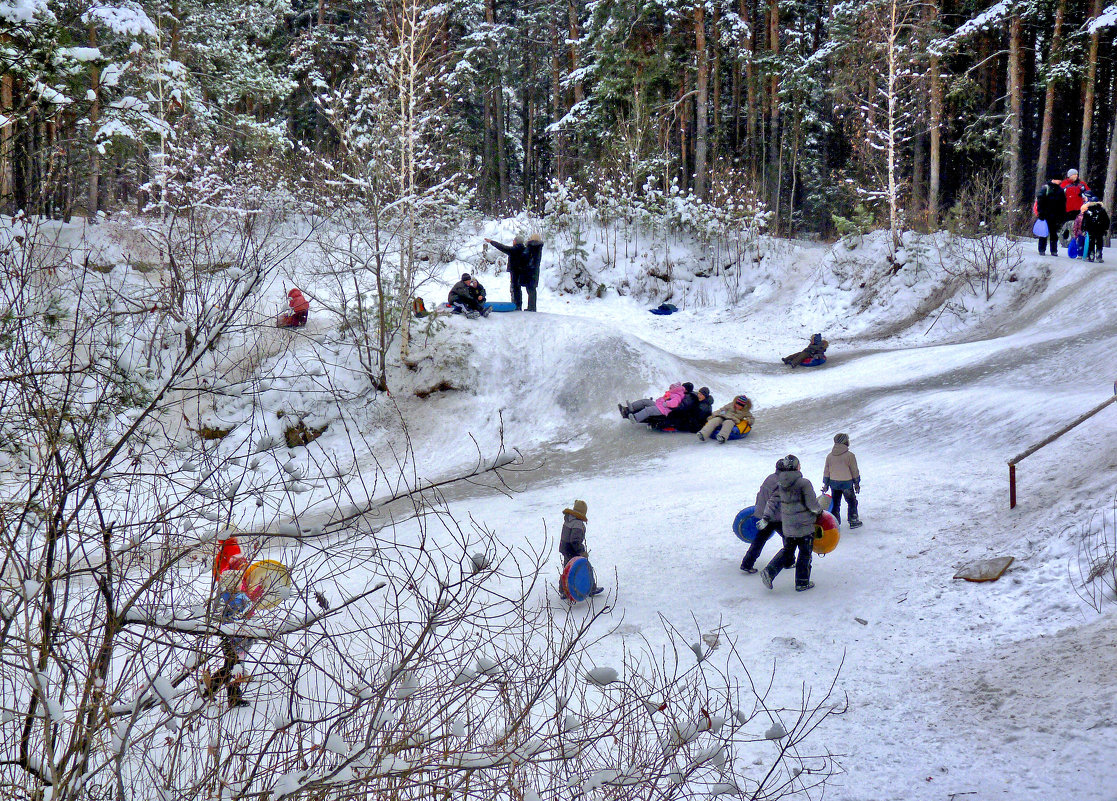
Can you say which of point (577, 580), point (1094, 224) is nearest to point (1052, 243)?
point (1094, 224)

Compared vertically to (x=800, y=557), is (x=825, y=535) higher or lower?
higher

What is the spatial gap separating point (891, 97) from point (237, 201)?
16.3 m

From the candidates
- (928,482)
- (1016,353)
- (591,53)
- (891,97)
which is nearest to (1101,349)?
(1016,353)

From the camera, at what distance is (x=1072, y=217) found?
682 inches

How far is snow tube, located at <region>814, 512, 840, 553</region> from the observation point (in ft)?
25.7

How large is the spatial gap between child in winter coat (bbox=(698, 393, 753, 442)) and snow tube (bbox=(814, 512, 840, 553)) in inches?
191

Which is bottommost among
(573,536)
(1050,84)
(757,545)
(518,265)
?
(757,545)

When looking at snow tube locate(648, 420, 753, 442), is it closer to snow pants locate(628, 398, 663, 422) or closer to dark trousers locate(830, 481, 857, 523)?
snow pants locate(628, 398, 663, 422)

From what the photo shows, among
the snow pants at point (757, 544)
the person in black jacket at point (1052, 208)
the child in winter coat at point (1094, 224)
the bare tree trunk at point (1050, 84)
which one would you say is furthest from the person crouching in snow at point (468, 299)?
the bare tree trunk at point (1050, 84)

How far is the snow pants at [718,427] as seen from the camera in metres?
12.7

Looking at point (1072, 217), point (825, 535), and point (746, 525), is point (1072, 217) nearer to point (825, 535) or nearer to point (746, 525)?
point (825, 535)

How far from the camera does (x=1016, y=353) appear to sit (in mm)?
13461

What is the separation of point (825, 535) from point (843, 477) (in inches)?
39.6

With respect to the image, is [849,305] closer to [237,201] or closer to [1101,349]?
[1101,349]
